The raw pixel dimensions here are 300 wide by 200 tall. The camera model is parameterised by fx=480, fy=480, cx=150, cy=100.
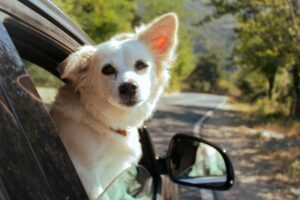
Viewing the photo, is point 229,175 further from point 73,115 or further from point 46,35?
point 46,35

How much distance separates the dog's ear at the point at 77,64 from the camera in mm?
2018

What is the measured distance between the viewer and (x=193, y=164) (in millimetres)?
2799

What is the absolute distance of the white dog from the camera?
6.21ft

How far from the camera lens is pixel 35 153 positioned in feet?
4.11

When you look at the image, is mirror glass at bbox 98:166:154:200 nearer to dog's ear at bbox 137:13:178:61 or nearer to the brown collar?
the brown collar

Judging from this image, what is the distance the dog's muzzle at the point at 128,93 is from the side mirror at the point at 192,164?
0.51 meters

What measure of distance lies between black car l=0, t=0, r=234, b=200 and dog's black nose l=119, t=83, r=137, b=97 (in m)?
0.27

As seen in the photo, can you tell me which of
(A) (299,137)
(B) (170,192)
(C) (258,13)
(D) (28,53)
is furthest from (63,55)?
(C) (258,13)

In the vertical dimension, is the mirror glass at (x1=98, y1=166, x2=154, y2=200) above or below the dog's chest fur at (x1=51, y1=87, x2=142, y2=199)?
below

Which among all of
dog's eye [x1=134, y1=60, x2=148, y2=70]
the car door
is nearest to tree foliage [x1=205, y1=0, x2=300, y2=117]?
dog's eye [x1=134, y1=60, x2=148, y2=70]

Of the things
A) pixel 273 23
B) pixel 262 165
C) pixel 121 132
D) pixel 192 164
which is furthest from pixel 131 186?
pixel 273 23

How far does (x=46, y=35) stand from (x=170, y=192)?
4.50 feet

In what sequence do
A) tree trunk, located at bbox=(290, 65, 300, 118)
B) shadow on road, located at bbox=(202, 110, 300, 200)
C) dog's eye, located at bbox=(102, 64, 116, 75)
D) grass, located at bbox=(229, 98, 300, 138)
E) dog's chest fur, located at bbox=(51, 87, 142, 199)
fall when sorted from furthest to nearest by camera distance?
tree trunk, located at bbox=(290, 65, 300, 118), grass, located at bbox=(229, 98, 300, 138), shadow on road, located at bbox=(202, 110, 300, 200), dog's eye, located at bbox=(102, 64, 116, 75), dog's chest fur, located at bbox=(51, 87, 142, 199)

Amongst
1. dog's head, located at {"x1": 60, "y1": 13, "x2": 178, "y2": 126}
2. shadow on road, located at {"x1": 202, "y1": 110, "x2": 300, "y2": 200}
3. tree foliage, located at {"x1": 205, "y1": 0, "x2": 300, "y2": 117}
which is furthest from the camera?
tree foliage, located at {"x1": 205, "y1": 0, "x2": 300, "y2": 117}
